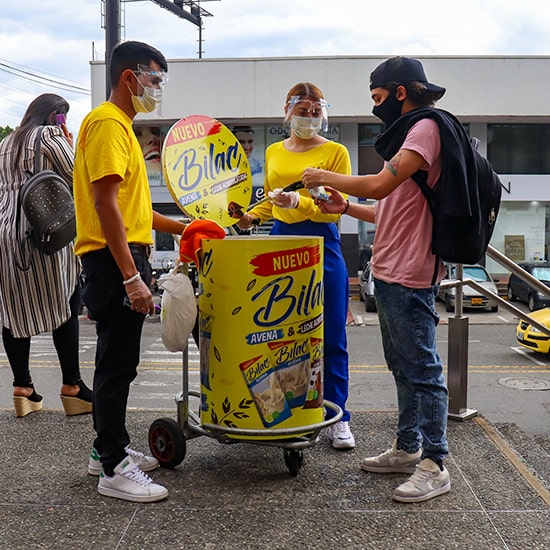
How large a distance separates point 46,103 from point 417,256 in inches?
100

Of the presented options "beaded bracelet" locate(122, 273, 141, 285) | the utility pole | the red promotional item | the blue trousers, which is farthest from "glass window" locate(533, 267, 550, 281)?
"beaded bracelet" locate(122, 273, 141, 285)

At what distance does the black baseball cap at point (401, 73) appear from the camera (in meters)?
2.95

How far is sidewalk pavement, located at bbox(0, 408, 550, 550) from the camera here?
2.54m

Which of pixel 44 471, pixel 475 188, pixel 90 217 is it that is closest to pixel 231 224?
pixel 90 217

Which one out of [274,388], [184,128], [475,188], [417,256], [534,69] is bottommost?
[274,388]

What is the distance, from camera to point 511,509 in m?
2.80

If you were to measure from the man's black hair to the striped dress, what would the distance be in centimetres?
121

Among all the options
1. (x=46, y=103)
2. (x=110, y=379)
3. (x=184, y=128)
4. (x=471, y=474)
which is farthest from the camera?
(x=46, y=103)

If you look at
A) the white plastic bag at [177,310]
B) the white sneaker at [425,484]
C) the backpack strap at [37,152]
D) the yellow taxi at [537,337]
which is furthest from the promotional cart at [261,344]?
the yellow taxi at [537,337]

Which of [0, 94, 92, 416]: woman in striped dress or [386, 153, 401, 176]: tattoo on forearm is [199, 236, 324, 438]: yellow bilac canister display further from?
[0, 94, 92, 416]: woman in striped dress

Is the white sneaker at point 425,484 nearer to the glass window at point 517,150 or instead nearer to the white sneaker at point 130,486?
the white sneaker at point 130,486

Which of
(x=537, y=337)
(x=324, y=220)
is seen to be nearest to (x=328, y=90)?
(x=537, y=337)

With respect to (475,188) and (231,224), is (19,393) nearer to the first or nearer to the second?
(231,224)

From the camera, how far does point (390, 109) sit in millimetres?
3029
